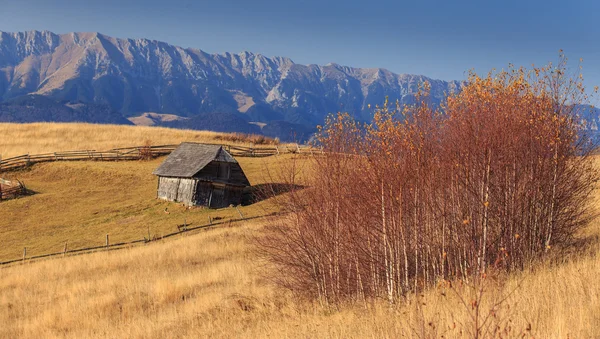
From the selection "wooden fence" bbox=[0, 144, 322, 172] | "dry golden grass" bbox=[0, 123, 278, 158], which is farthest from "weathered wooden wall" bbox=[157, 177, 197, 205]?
"dry golden grass" bbox=[0, 123, 278, 158]

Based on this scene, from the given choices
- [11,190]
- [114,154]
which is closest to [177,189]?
[11,190]

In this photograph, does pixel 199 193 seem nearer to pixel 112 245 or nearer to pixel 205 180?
pixel 205 180

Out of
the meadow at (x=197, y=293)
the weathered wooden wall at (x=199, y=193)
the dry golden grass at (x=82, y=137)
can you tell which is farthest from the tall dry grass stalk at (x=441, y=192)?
the dry golden grass at (x=82, y=137)

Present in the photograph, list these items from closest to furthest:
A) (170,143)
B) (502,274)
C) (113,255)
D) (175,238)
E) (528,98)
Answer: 1. (502,274)
2. (528,98)
3. (113,255)
4. (175,238)
5. (170,143)

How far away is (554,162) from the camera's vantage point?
53.6 ft

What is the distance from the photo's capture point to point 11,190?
54.2 metres

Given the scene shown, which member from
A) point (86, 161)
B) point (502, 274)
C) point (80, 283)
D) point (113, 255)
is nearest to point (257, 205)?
point (113, 255)

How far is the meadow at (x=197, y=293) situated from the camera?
10352 millimetres

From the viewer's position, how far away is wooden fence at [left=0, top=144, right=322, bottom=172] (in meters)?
63.8

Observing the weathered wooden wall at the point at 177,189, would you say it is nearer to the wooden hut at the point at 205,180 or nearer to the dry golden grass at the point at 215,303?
the wooden hut at the point at 205,180

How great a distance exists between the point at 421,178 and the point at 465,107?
3.02 m

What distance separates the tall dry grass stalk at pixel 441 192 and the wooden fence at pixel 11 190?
4538 cm

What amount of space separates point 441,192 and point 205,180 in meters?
36.5

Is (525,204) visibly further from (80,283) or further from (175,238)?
(175,238)
